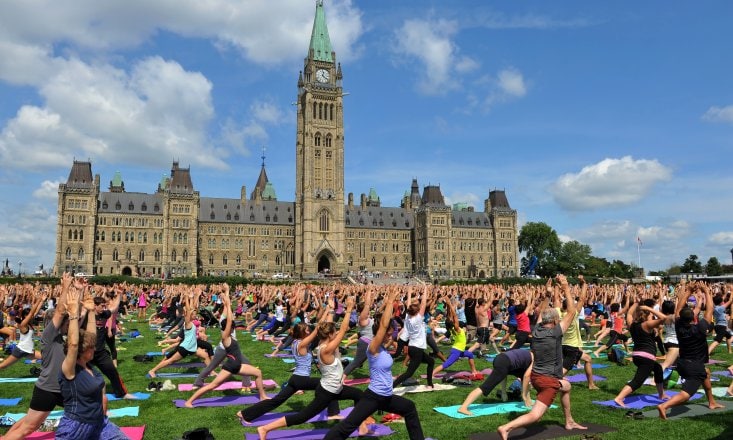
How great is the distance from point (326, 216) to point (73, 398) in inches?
3811

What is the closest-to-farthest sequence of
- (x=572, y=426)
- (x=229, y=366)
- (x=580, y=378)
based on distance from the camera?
A: 1. (x=572, y=426)
2. (x=229, y=366)
3. (x=580, y=378)

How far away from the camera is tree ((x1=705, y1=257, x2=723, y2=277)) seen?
11830cm

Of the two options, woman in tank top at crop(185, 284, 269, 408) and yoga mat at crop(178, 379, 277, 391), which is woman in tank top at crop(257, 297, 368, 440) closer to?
woman in tank top at crop(185, 284, 269, 408)

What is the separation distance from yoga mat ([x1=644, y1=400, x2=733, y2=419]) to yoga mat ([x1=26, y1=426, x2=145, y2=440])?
907 cm

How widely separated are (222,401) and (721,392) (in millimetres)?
10850

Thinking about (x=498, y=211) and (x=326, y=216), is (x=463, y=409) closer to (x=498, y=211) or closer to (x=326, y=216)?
(x=326, y=216)

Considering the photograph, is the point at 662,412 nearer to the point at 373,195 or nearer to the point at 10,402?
the point at 10,402

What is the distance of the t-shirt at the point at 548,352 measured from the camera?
8.85 metres

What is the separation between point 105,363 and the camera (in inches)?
442

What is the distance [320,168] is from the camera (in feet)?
341

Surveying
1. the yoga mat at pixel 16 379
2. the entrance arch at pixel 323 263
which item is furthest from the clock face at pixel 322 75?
the yoga mat at pixel 16 379

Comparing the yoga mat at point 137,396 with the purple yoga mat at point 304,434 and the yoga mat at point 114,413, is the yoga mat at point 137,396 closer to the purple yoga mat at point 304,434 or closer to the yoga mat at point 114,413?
the yoga mat at point 114,413

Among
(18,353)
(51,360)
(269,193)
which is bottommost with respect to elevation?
(18,353)

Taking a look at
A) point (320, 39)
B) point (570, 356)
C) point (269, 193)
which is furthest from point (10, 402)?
point (269, 193)
